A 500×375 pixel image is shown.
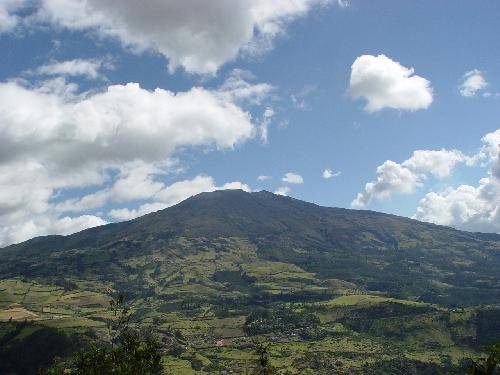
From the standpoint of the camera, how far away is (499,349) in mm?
47344

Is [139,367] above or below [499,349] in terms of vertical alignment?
below

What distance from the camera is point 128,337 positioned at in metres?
106

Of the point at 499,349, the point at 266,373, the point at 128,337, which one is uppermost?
the point at 499,349

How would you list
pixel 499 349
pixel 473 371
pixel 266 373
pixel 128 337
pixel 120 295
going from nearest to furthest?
1. pixel 499 349
2. pixel 473 371
3. pixel 120 295
4. pixel 266 373
5. pixel 128 337

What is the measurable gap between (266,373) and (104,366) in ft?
108

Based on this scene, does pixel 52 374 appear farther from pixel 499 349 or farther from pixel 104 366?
pixel 499 349

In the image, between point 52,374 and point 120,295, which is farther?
point 52,374

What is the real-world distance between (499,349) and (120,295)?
62824 millimetres

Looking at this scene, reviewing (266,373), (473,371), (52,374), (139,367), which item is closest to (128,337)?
(139,367)

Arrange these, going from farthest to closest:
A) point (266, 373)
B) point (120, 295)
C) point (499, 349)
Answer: point (266, 373) < point (120, 295) < point (499, 349)

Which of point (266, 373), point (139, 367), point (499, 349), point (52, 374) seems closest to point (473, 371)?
point (499, 349)

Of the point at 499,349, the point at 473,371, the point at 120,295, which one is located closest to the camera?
the point at 499,349

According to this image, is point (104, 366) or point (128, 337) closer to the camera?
point (104, 366)

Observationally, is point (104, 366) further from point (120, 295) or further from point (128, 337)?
point (120, 295)
